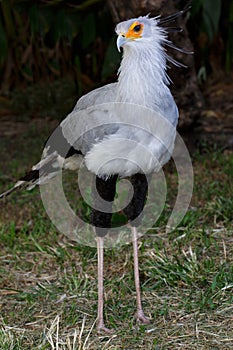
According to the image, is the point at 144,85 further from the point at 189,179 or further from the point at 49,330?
the point at 189,179

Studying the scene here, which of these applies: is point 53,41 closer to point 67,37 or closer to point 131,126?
point 67,37

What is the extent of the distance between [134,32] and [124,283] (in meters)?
1.35

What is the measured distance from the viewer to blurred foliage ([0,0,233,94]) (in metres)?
6.18

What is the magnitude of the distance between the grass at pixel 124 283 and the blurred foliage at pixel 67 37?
210 centimetres

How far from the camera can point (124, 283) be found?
11.7 ft

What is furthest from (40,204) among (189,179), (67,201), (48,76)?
(48,76)

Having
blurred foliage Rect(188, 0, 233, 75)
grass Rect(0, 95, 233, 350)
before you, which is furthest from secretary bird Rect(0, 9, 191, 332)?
blurred foliage Rect(188, 0, 233, 75)

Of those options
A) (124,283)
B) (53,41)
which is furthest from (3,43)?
(124,283)

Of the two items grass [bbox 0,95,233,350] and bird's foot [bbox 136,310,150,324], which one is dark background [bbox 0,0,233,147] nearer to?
grass [bbox 0,95,233,350]

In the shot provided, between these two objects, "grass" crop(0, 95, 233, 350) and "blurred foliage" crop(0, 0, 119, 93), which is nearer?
"grass" crop(0, 95, 233, 350)

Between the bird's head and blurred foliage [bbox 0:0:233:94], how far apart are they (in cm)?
289

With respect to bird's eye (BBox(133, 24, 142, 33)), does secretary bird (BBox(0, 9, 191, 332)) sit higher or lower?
lower

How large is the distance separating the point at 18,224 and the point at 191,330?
5.78 feet

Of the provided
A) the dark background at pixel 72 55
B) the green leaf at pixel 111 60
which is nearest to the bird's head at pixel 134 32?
the dark background at pixel 72 55
